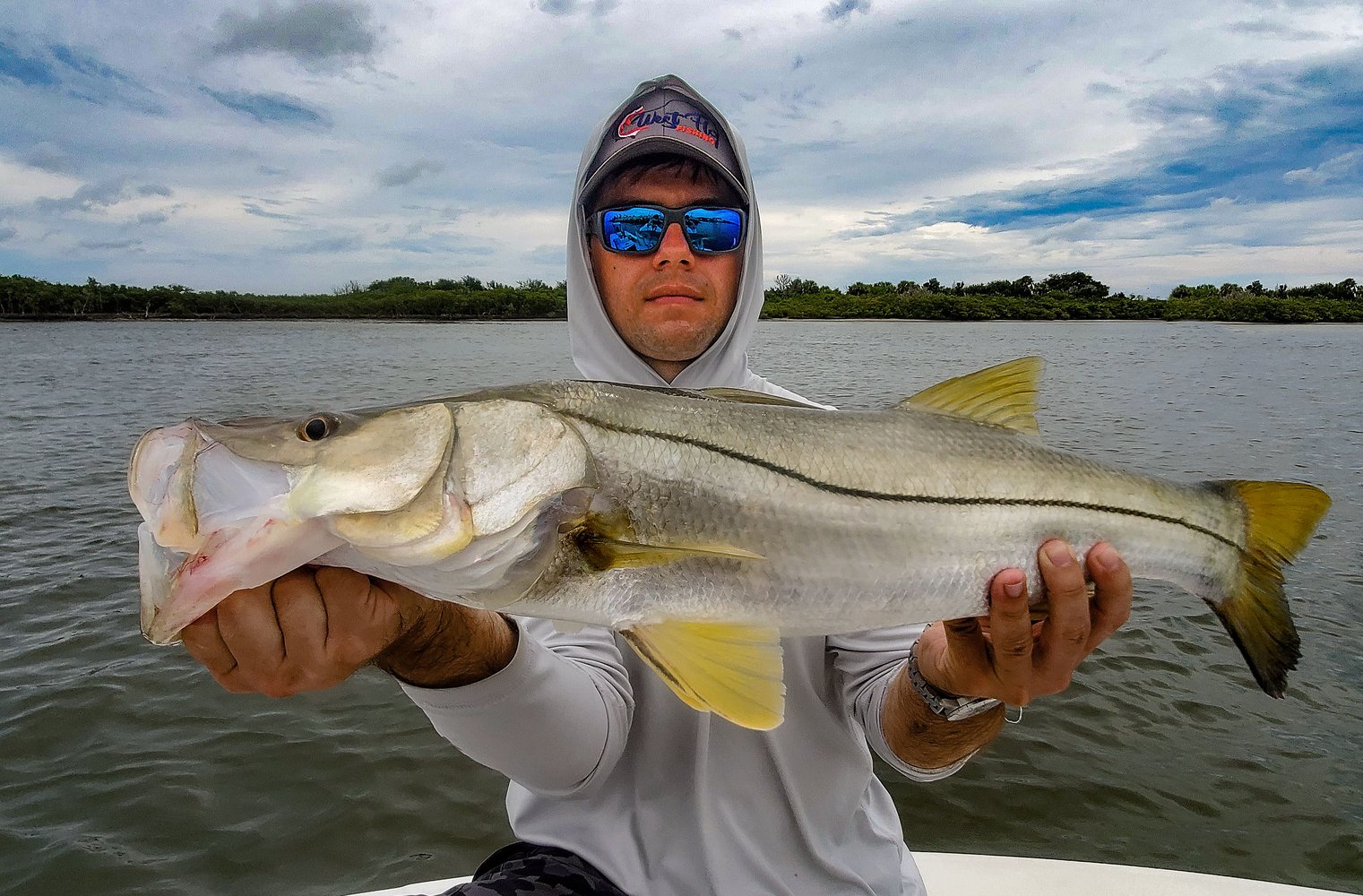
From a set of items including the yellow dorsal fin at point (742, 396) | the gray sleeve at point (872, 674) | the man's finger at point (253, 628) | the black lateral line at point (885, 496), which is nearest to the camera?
the man's finger at point (253, 628)

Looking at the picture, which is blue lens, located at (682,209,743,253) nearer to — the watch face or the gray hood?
the gray hood

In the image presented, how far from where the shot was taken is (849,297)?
283 ft

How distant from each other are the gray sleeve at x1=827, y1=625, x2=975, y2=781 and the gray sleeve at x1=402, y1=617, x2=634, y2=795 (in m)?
0.80

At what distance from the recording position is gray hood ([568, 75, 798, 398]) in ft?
11.3

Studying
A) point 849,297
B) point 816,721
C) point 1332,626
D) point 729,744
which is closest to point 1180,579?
point 816,721

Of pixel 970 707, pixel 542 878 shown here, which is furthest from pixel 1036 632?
pixel 542 878

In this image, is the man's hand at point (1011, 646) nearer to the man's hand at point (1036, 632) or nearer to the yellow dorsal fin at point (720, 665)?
the man's hand at point (1036, 632)

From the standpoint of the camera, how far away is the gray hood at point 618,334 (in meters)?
3.43

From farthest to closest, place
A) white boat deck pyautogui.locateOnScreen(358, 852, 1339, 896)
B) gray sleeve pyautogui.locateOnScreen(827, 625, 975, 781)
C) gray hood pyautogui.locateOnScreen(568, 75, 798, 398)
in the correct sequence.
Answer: gray hood pyautogui.locateOnScreen(568, 75, 798, 398) → white boat deck pyautogui.locateOnScreen(358, 852, 1339, 896) → gray sleeve pyautogui.locateOnScreen(827, 625, 975, 781)

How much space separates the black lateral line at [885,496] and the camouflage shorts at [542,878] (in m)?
1.32

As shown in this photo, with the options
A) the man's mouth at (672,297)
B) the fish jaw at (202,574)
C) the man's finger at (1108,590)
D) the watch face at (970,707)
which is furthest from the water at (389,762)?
the fish jaw at (202,574)

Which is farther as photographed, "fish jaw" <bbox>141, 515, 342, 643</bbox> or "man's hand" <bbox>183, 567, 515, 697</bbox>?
"man's hand" <bbox>183, 567, 515, 697</bbox>

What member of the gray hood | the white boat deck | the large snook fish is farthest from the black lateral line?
the white boat deck

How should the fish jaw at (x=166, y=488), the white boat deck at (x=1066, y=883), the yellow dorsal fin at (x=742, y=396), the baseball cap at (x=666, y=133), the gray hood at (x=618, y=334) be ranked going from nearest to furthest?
the fish jaw at (x=166, y=488)
the yellow dorsal fin at (x=742, y=396)
the white boat deck at (x=1066, y=883)
the baseball cap at (x=666, y=133)
the gray hood at (x=618, y=334)
